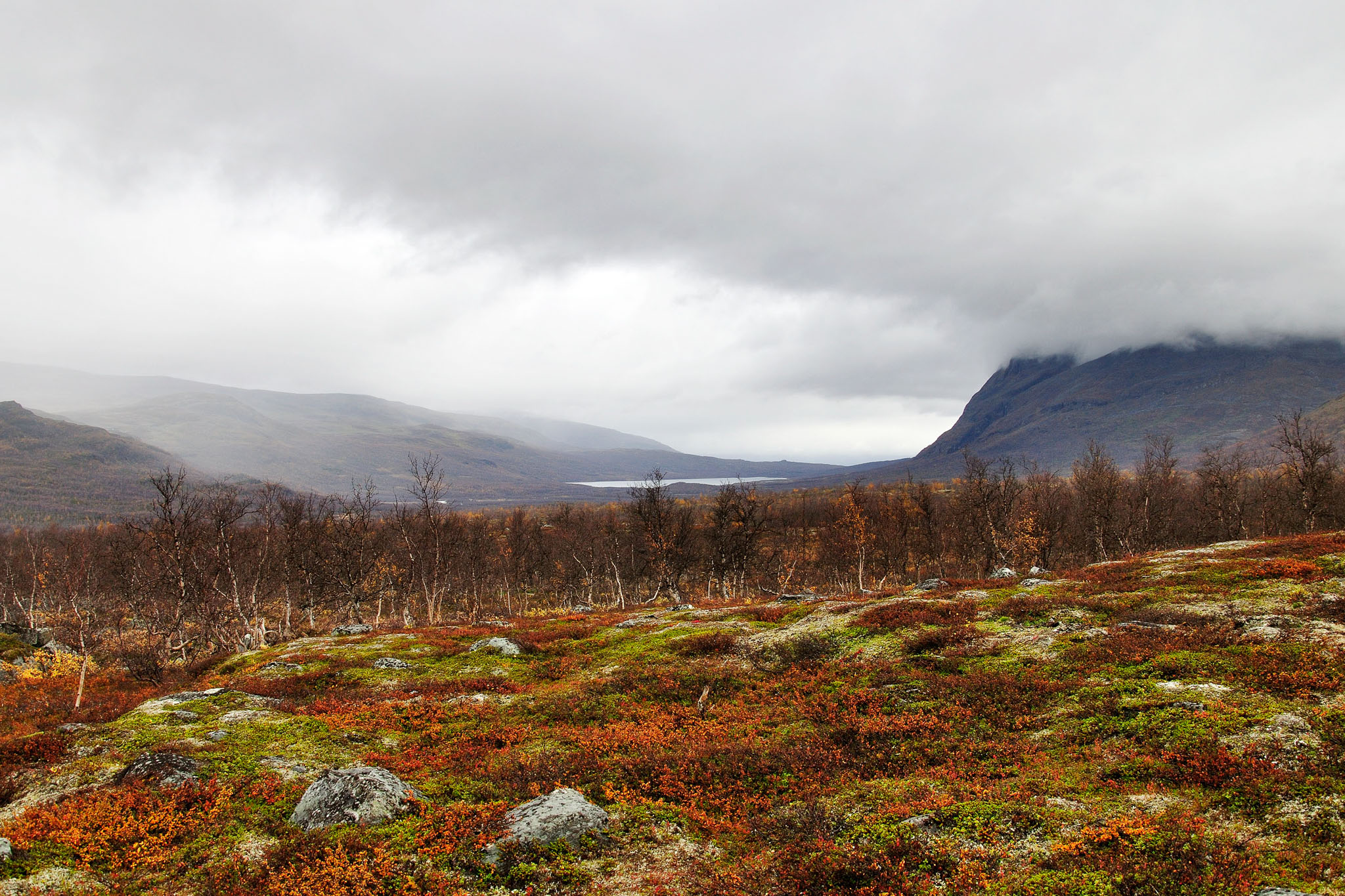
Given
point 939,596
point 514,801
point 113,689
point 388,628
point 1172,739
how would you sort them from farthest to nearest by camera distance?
1. point 388,628
2. point 939,596
3. point 113,689
4. point 514,801
5. point 1172,739

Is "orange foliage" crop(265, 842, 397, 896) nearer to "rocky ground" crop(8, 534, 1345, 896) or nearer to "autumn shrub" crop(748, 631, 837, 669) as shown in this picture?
"rocky ground" crop(8, 534, 1345, 896)

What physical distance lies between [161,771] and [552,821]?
398 inches

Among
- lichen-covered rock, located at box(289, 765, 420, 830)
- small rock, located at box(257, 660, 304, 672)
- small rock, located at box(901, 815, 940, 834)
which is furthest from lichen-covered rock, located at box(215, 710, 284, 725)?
small rock, located at box(901, 815, 940, 834)

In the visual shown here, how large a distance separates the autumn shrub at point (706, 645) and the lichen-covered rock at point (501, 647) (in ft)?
28.5

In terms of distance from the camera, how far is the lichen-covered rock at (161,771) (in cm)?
1324

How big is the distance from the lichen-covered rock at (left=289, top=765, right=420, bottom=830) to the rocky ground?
56 mm

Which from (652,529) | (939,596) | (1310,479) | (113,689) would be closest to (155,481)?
(113,689)

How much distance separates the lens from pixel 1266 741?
10836 millimetres

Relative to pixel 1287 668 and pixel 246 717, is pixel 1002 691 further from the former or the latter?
pixel 246 717

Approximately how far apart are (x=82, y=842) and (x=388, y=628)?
40134mm

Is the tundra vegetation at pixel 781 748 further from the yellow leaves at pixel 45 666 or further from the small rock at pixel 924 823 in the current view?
the yellow leaves at pixel 45 666

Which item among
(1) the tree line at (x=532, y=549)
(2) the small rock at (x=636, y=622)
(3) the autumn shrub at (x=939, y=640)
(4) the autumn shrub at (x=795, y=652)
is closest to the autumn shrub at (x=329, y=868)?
(4) the autumn shrub at (x=795, y=652)

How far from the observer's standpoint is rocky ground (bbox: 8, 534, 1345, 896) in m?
9.27

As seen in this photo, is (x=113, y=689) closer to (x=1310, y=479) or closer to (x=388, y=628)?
(x=388, y=628)
